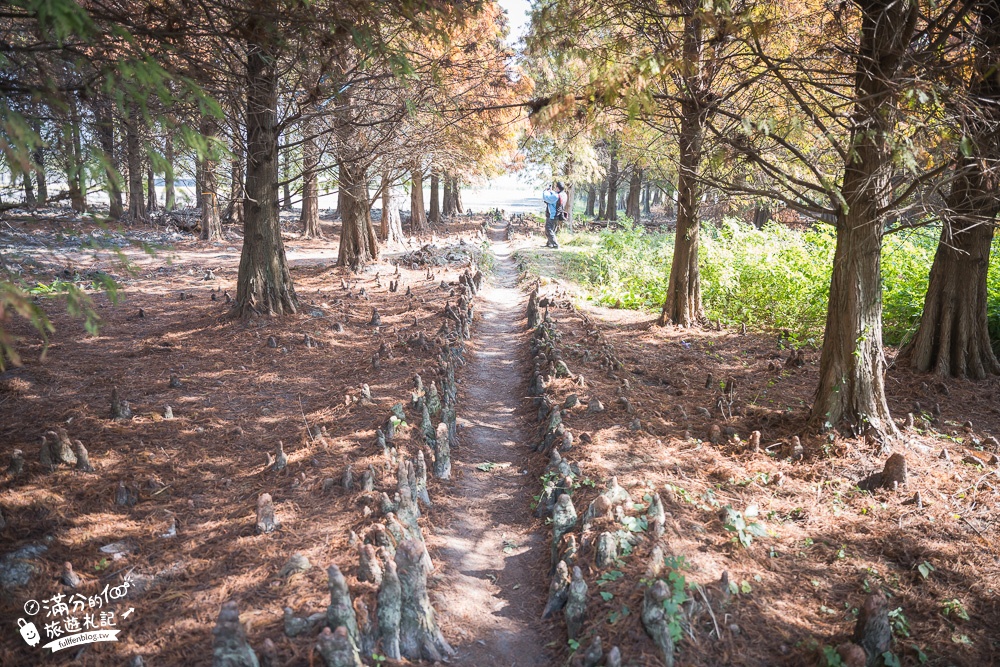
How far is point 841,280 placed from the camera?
4965 millimetres

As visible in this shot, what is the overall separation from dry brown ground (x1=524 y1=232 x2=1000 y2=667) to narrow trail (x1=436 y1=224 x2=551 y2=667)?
1.58 ft

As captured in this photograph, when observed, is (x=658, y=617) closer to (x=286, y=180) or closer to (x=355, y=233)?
(x=286, y=180)

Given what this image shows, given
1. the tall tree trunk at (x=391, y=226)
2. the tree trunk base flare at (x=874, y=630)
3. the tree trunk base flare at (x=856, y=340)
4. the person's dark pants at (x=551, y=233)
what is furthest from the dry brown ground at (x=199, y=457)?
the person's dark pants at (x=551, y=233)

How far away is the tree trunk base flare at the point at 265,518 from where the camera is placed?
12.1 ft

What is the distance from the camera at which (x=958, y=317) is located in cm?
665

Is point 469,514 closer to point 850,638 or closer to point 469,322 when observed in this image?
point 850,638

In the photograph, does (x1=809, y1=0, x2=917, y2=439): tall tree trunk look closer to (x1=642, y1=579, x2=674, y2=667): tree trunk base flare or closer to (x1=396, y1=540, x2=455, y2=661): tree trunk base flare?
(x1=642, y1=579, x2=674, y2=667): tree trunk base flare

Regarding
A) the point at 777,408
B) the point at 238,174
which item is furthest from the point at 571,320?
the point at 238,174

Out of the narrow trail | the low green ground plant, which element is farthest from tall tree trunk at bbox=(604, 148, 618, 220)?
the narrow trail

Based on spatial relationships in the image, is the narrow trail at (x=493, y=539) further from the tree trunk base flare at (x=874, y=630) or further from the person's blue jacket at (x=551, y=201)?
the person's blue jacket at (x=551, y=201)

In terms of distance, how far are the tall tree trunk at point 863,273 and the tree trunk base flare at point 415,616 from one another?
3.82m

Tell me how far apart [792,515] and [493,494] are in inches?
92.7

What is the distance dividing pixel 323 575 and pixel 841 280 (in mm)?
4762

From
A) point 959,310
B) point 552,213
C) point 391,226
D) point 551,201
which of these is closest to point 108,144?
point 959,310
